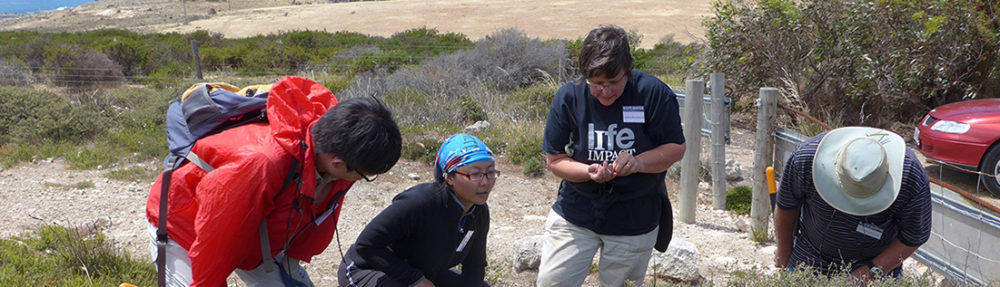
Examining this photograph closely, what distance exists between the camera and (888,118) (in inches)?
376

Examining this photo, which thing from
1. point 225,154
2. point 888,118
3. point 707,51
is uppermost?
point 225,154

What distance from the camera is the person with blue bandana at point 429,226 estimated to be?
2283 millimetres

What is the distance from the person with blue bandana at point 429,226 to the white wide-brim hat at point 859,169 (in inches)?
46.9

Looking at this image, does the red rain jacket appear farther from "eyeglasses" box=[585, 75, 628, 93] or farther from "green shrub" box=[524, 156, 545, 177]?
"green shrub" box=[524, 156, 545, 177]

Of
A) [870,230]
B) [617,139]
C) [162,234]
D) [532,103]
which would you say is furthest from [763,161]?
[532,103]

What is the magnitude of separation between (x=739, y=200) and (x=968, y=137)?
273cm

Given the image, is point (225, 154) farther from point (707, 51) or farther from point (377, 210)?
point (707, 51)

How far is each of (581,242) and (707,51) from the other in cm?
856

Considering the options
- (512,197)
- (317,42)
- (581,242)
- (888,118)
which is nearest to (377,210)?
(512,197)

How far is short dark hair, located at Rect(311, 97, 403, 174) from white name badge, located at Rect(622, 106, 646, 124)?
1.07 metres

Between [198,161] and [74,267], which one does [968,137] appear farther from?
[74,267]

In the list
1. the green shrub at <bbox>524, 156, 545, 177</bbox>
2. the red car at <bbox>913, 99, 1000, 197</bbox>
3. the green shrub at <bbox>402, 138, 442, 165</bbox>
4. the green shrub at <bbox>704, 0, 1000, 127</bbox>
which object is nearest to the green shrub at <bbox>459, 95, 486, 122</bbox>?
the green shrub at <bbox>402, 138, 442, 165</bbox>

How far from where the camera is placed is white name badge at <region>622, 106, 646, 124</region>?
2.61 meters

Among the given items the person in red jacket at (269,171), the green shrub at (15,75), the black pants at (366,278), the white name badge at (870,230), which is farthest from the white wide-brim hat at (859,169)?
the green shrub at (15,75)
